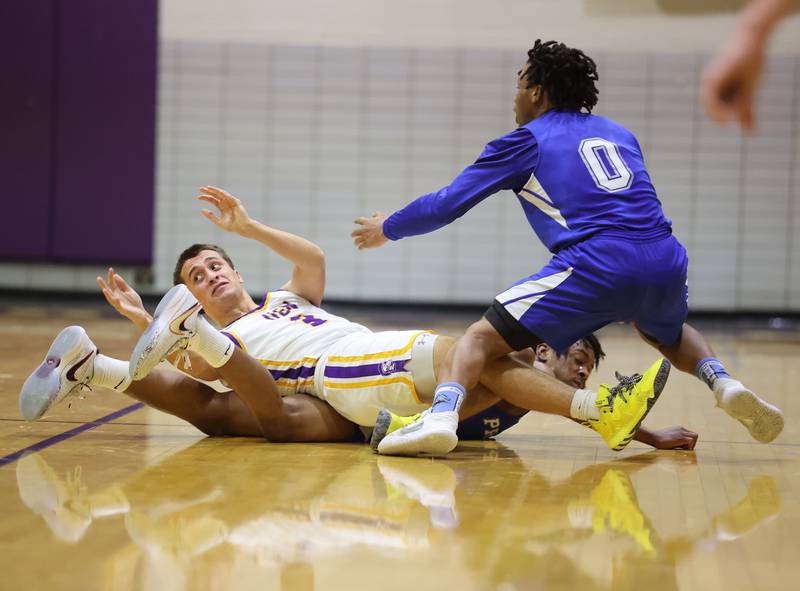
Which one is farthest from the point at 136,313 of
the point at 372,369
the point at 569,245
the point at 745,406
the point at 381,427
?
the point at 745,406

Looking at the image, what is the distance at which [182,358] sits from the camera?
3604mm

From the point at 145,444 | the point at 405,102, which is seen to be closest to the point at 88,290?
the point at 405,102

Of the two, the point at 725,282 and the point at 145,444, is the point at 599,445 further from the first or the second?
the point at 725,282

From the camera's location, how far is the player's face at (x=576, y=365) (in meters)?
3.94

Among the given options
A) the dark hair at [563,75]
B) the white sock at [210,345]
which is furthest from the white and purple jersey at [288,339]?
the dark hair at [563,75]

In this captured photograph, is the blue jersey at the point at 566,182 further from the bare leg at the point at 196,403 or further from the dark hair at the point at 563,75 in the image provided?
the bare leg at the point at 196,403

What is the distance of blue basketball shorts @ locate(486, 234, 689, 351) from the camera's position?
11.2 ft

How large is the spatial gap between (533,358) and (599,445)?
16.7 inches

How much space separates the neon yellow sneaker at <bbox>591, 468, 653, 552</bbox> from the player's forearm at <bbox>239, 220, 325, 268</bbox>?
143 centimetres

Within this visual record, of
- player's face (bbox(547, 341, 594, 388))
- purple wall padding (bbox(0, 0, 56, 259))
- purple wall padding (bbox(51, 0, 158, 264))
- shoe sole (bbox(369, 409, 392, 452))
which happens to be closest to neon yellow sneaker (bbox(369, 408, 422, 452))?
shoe sole (bbox(369, 409, 392, 452))

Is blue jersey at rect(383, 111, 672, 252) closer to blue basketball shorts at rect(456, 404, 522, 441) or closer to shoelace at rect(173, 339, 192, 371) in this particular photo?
blue basketball shorts at rect(456, 404, 522, 441)

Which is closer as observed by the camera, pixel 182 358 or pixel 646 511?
pixel 646 511

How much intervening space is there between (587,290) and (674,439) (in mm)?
713

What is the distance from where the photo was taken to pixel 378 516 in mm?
2619
